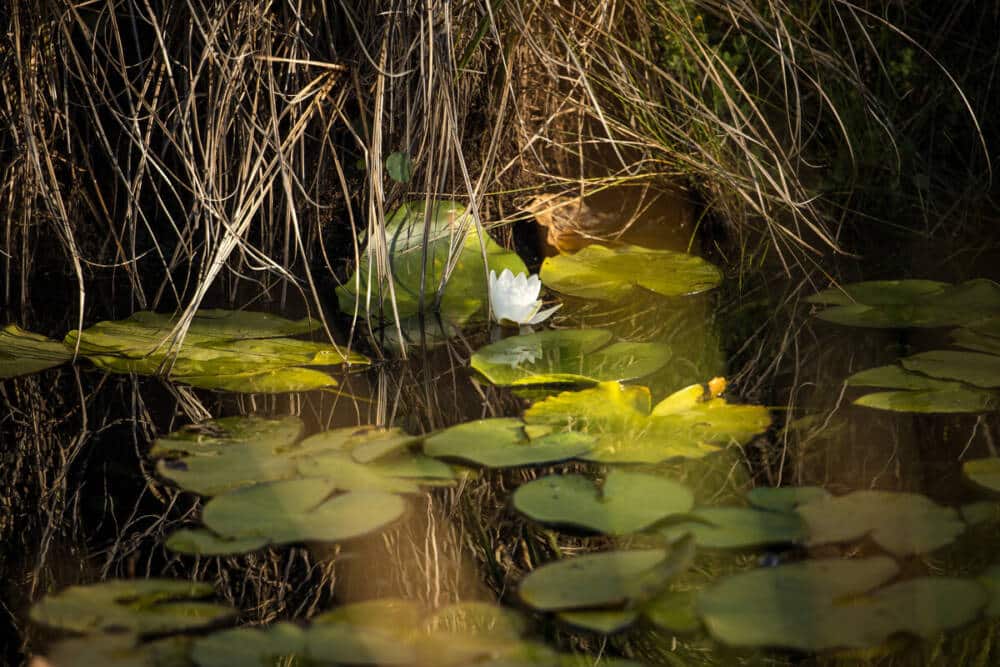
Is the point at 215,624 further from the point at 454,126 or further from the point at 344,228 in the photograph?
the point at 344,228

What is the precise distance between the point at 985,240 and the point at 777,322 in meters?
0.56

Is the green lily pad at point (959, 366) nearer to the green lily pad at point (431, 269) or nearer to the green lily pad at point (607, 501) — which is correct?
the green lily pad at point (607, 501)

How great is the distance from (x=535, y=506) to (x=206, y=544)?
0.31 meters

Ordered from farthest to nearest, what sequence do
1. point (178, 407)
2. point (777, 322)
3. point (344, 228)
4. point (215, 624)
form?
point (344, 228) → point (777, 322) → point (178, 407) → point (215, 624)

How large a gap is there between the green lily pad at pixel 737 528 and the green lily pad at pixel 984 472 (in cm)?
22

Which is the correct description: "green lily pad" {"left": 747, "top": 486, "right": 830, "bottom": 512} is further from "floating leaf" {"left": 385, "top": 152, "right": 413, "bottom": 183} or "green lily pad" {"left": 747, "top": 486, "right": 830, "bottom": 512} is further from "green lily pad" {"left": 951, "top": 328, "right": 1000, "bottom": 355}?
"floating leaf" {"left": 385, "top": 152, "right": 413, "bottom": 183}

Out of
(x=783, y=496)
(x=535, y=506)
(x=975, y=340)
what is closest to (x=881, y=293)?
(x=975, y=340)

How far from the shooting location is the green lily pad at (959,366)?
4.17ft

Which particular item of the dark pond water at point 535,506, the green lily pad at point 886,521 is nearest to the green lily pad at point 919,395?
the dark pond water at point 535,506

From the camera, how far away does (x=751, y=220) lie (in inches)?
78.6

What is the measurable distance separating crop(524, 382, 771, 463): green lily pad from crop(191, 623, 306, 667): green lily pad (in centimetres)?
40

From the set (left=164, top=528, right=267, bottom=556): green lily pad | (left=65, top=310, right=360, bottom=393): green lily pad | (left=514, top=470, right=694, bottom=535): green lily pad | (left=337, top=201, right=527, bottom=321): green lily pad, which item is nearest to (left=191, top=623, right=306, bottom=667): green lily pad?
(left=164, top=528, right=267, bottom=556): green lily pad

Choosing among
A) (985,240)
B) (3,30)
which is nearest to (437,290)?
(3,30)

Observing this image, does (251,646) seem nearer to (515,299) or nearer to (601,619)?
(601,619)
